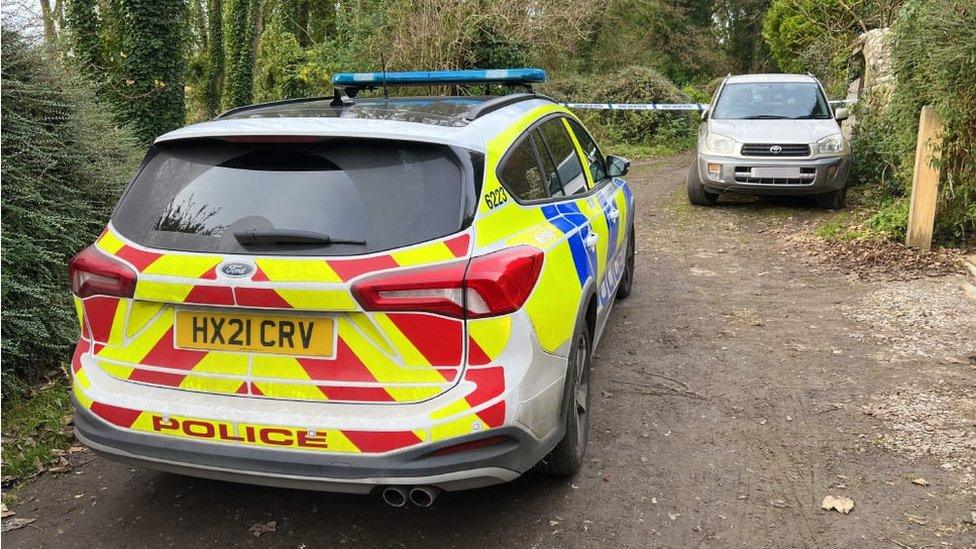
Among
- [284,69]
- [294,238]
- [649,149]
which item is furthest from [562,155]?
[284,69]

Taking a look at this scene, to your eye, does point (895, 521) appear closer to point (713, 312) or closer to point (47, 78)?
point (713, 312)

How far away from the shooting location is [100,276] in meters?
2.81

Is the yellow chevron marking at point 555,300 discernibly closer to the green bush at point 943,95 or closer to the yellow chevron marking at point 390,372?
the yellow chevron marking at point 390,372

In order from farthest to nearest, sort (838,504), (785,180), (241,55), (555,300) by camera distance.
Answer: (241,55) < (785,180) < (838,504) < (555,300)

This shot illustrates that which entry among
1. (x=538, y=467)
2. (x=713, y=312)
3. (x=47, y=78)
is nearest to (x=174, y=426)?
(x=538, y=467)

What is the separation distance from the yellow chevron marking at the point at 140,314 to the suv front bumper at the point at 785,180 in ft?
27.4

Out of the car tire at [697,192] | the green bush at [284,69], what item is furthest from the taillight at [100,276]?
the green bush at [284,69]

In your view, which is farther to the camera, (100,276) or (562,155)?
(562,155)

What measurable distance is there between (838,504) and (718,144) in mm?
7240

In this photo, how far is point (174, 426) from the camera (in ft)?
8.95

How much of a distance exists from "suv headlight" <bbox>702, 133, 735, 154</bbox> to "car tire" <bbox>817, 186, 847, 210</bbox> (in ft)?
4.60

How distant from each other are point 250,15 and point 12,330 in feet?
76.3

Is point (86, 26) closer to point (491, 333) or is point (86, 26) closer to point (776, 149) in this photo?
point (776, 149)

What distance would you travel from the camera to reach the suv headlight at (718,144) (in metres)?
9.77
